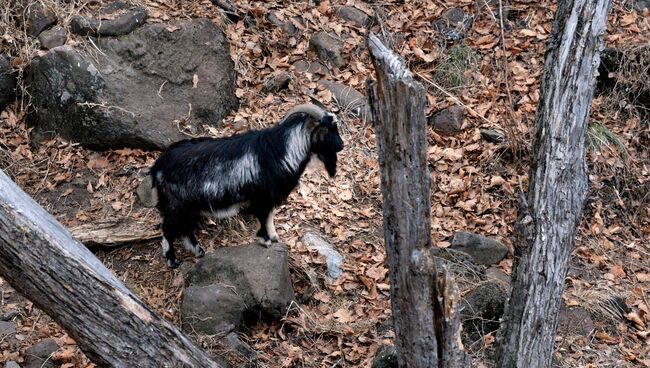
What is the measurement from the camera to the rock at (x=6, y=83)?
8.86 meters

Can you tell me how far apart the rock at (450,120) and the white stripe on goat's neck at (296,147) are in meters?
2.67

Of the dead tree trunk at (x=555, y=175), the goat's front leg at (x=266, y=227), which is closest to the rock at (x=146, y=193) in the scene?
the goat's front leg at (x=266, y=227)

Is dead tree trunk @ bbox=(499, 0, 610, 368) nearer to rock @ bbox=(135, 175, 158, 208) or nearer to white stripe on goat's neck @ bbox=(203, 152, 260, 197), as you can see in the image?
white stripe on goat's neck @ bbox=(203, 152, 260, 197)

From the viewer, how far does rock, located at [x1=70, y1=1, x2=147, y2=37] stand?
29.4ft

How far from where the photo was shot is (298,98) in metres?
9.46

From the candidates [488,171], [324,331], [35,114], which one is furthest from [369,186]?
[35,114]

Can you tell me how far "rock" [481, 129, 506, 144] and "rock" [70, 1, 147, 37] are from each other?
409 cm

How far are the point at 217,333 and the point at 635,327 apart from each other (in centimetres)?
383

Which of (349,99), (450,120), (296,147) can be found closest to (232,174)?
(296,147)

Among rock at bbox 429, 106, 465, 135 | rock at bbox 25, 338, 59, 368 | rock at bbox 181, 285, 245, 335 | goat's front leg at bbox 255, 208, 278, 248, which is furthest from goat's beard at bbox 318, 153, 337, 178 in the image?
rock at bbox 25, 338, 59, 368

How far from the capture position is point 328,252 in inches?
312

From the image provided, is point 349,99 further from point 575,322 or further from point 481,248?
point 575,322

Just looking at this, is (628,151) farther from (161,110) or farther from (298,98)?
(161,110)

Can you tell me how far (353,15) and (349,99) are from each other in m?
1.50
